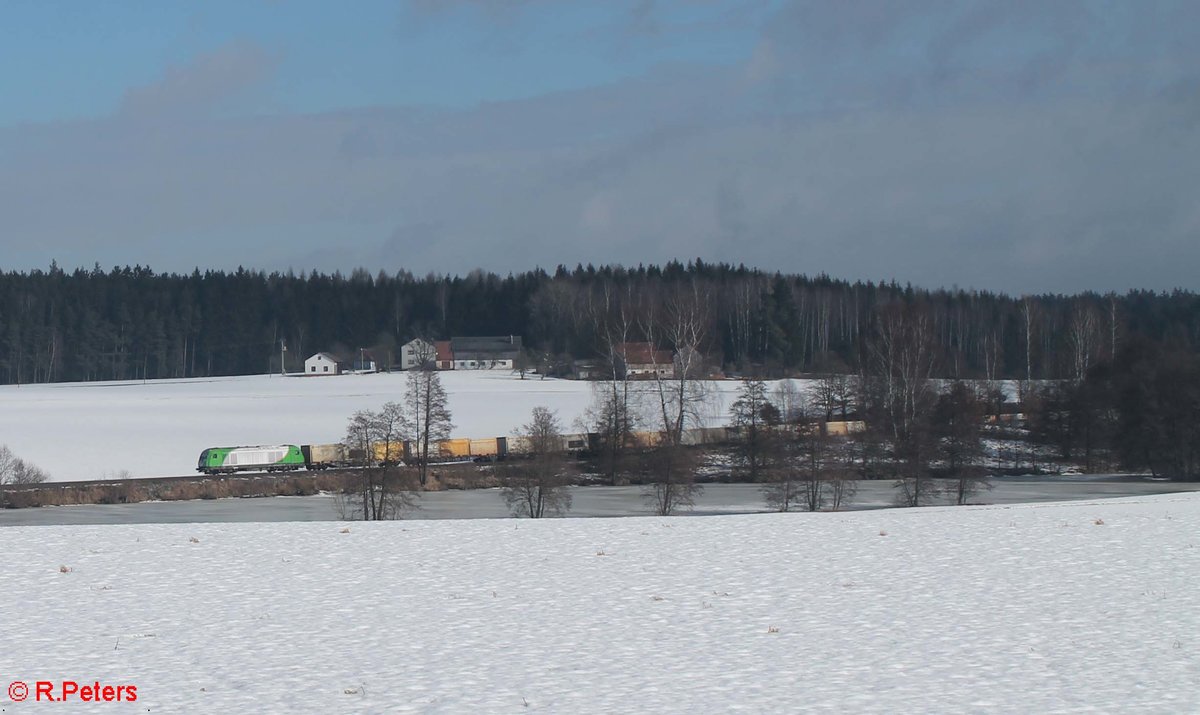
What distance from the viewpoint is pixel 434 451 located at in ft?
236

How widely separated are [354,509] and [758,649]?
3854 cm

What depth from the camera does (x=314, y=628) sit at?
13688mm

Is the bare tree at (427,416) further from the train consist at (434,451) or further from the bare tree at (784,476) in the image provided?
the bare tree at (784,476)

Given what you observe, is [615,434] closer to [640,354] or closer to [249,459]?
[249,459]

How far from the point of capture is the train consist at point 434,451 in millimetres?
68250

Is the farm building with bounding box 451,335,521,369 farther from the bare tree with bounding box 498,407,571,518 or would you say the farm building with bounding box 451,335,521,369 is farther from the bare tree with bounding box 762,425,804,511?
the bare tree with bounding box 498,407,571,518

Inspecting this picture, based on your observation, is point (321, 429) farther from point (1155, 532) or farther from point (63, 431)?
point (1155, 532)

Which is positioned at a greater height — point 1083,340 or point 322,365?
point 322,365

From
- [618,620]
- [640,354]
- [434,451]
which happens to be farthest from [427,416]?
[618,620]

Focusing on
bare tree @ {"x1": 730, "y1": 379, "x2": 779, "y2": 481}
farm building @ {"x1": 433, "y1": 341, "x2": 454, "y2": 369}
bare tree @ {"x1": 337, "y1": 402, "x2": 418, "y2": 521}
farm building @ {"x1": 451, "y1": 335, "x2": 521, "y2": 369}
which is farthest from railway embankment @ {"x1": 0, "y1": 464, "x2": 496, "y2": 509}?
farm building @ {"x1": 433, "y1": 341, "x2": 454, "y2": 369}

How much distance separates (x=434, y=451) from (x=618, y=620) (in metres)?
58.8

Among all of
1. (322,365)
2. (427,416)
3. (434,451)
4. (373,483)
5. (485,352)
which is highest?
(485,352)

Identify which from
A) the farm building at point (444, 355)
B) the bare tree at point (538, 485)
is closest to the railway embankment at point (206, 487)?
the bare tree at point (538, 485)

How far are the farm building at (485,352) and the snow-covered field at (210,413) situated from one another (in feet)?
55.4
